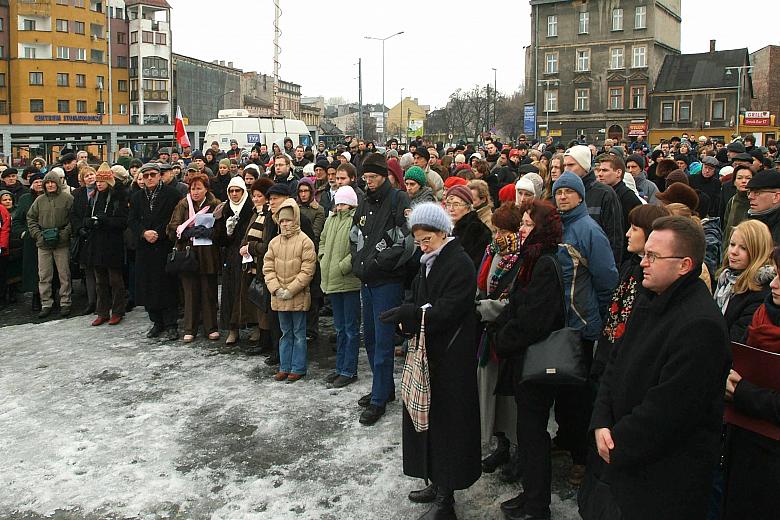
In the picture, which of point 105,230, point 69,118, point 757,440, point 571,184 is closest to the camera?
point 757,440

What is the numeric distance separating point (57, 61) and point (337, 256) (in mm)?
66376

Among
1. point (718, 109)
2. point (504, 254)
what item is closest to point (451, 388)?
point (504, 254)

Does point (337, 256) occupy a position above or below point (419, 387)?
above

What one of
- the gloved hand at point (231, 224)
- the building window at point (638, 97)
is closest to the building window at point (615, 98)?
the building window at point (638, 97)

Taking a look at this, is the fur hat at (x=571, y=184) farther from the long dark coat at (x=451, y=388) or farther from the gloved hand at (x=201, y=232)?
the gloved hand at (x=201, y=232)

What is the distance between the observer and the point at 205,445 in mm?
5648

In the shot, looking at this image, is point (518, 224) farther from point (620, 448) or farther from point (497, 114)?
point (497, 114)

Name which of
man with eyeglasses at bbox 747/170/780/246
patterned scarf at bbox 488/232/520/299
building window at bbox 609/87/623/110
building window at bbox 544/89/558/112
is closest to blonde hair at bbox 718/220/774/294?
patterned scarf at bbox 488/232/520/299

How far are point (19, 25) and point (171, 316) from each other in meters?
64.0

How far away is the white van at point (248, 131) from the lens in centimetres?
2669

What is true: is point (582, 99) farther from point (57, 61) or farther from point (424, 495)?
point (424, 495)

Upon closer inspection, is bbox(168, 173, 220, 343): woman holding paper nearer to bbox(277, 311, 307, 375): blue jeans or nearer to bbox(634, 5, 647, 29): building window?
bbox(277, 311, 307, 375): blue jeans

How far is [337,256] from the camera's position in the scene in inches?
266

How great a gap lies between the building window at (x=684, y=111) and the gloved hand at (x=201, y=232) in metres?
59.8
